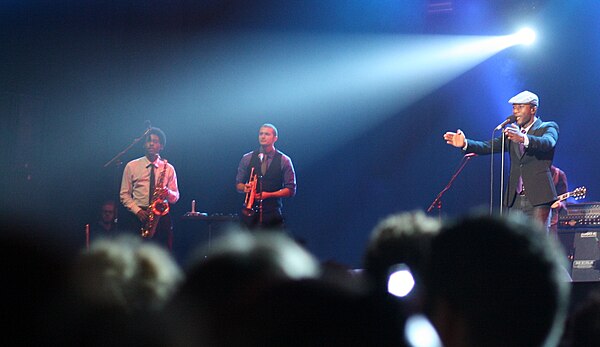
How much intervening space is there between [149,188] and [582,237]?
18.5ft

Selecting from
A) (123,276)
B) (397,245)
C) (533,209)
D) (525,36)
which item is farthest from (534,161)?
(123,276)

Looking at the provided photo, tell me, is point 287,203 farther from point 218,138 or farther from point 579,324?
point 579,324

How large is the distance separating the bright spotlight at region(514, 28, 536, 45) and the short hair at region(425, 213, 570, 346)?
10851 mm

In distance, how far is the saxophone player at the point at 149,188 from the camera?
31.3ft

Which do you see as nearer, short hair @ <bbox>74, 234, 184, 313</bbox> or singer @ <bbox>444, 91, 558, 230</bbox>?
short hair @ <bbox>74, 234, 184, 313</bbox>

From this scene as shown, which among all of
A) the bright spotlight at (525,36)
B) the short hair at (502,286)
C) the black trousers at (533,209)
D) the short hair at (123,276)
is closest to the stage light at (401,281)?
the short hair at (502,286)

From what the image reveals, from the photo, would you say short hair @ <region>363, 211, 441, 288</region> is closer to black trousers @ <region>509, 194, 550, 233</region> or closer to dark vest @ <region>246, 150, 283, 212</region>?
black trousers @ <region>509, 194, 550, 233</region>

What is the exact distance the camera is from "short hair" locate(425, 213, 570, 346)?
1714mm

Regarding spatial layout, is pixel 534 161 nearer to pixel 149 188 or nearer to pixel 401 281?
pixel 149 188

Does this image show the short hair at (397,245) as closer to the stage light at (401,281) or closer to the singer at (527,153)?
the stage light at (401,281)

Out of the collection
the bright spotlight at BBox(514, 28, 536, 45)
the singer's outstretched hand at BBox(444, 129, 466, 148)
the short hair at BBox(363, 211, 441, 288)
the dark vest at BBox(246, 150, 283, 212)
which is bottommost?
the short hair at BBox(363, 211, 441, 288)

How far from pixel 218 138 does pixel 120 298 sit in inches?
438

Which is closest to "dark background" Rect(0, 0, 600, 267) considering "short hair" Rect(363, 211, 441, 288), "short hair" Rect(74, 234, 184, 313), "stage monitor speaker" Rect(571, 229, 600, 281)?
"stage monitor speaker" Rect(571, 229, 600, 281)

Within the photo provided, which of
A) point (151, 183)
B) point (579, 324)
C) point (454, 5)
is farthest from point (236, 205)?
point (579, 324)
